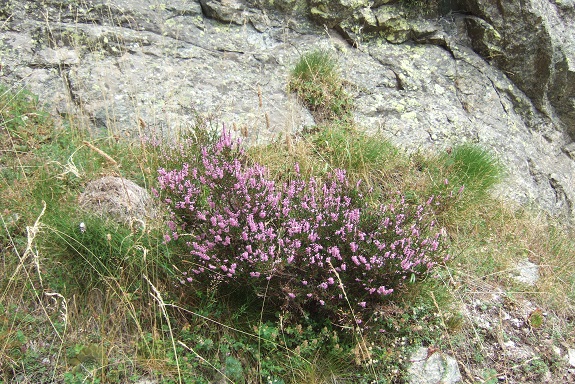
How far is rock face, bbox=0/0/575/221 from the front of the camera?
492 centimetres

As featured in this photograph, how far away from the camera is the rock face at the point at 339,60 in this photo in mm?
4922

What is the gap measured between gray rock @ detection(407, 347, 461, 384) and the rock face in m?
2.33

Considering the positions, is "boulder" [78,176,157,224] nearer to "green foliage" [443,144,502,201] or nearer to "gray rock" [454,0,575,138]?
"green foliage" [443,144,502,201]

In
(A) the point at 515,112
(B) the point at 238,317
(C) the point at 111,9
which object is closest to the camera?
(B) the point at 238,317

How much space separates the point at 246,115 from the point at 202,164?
1.39 meters

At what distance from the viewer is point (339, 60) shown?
5.99m

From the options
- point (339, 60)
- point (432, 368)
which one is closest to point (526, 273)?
point (432, 368)

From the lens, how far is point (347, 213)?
10.5 feet

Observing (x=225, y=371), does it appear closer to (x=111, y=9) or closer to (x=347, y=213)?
(x=347, y=213)

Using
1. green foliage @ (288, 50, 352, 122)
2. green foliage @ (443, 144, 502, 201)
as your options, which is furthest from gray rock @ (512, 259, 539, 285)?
green foliage @ (288, 50, 352, 122)

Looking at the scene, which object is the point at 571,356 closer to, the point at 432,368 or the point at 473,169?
the point at 432,368

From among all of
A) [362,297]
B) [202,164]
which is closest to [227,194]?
[202,164]

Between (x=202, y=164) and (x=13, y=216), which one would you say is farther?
(x=202, y=164)

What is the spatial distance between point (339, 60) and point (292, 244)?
11.9 ft
